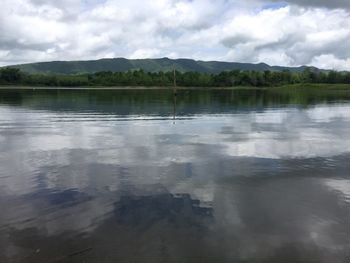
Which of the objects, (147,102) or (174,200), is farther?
(147,102)

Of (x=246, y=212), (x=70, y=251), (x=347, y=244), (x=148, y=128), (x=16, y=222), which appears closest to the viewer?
(x=70, y=251)

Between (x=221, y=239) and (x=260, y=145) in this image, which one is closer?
(x=221, y=239)

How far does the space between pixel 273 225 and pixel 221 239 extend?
7.82 feet

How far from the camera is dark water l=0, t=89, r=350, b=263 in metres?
12.7

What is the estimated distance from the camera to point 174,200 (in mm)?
17344

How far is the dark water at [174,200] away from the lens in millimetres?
12734

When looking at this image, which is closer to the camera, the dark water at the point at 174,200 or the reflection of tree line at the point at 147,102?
the dark water at the point at 174,200

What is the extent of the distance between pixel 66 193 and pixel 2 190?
10.00 ft

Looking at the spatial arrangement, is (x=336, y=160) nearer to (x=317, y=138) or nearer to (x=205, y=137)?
(x=317, y=138)

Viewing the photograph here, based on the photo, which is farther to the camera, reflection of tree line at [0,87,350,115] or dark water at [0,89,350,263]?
reflection of tree line at [0,87,350,115]

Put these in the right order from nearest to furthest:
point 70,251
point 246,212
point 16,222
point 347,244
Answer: point 70,251 < point 347,244 < point 16,222 < point 246,212

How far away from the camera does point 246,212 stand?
52.6ft

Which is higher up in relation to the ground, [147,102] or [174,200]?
[147,102]

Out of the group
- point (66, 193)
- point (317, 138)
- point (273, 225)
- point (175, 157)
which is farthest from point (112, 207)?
point (317, 138)
